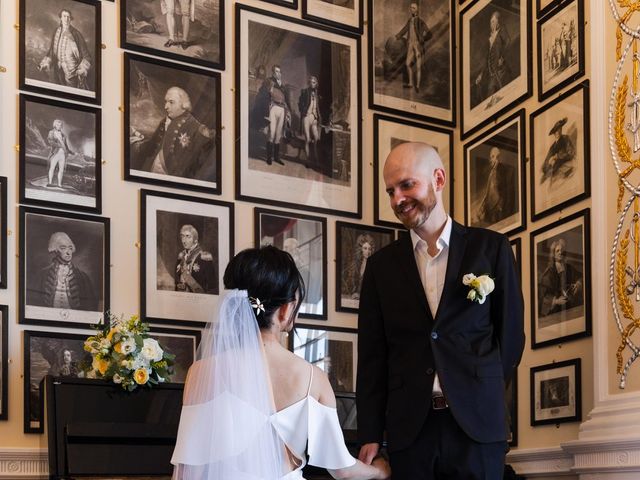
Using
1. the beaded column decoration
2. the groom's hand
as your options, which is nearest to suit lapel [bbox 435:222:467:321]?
the groom's hand

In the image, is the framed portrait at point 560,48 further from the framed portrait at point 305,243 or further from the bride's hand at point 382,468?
the bride's hand at point 382,468

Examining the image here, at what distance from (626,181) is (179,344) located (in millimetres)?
2622

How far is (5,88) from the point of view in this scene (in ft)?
17.7

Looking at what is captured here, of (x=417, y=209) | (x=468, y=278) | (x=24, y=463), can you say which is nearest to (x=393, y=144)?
(x=417, y=209)

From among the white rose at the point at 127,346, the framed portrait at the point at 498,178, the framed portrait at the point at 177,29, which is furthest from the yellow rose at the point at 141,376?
the framed portrait at the point at 498,178

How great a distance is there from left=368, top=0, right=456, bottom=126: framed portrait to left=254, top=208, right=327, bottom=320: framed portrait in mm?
1025

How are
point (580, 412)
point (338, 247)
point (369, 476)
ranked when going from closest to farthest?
point (369, 476) → point (580, 412) → point (338, 247)

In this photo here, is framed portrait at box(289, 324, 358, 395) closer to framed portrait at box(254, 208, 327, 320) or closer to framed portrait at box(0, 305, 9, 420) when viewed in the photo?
framed portrait at box(254, 208, 327, 320)

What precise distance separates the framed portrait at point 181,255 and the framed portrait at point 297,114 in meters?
0.30

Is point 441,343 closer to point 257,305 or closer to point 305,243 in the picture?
point 257,305

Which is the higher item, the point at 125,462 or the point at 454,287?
the point at 454,287

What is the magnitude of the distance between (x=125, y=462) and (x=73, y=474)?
0.26m

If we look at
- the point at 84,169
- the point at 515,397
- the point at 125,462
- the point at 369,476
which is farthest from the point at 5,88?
the point at 515,397

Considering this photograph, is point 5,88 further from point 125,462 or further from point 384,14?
point 384,14
